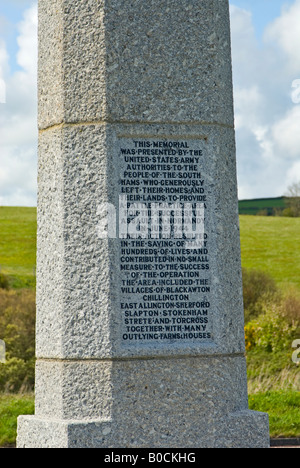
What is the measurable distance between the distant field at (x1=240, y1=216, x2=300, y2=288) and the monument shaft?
56.8ft

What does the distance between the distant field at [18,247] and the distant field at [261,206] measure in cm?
1683

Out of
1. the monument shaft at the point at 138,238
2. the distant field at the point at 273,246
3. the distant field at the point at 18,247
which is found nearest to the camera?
the monument shaft at the point at 138,238

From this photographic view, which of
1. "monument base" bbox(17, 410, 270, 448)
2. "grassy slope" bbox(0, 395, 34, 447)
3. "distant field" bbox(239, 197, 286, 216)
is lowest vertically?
"grassy slope" bbox(0, 395, 34, 447)

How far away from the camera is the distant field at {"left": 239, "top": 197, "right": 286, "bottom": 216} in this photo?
4316 centimetres

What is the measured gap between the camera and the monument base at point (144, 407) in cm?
477

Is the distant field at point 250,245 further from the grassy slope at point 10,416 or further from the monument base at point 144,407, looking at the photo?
the monument base at point 144,407

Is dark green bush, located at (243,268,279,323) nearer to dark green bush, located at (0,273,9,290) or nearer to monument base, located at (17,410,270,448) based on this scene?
dark green bush, located at (0,273,9,290)

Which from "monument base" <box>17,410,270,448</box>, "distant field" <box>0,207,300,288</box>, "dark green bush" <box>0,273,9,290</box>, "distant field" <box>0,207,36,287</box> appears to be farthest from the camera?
"distant field" <box>0,207,300,288</box>

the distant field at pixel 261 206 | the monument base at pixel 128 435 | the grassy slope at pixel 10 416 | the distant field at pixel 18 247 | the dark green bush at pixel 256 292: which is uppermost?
Result: the distant field at pixel 261 206

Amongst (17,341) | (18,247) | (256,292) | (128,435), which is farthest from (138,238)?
(18,247)

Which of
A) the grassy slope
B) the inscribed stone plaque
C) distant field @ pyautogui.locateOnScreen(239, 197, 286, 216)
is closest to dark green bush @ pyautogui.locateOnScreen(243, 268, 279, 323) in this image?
the grassy slope

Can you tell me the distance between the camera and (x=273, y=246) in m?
30.7

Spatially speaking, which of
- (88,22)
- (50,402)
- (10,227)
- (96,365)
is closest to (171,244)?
(96,365)

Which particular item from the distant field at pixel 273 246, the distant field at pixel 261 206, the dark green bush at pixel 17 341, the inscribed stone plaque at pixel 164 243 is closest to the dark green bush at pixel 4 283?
the dark green bush at pixel 17 341
